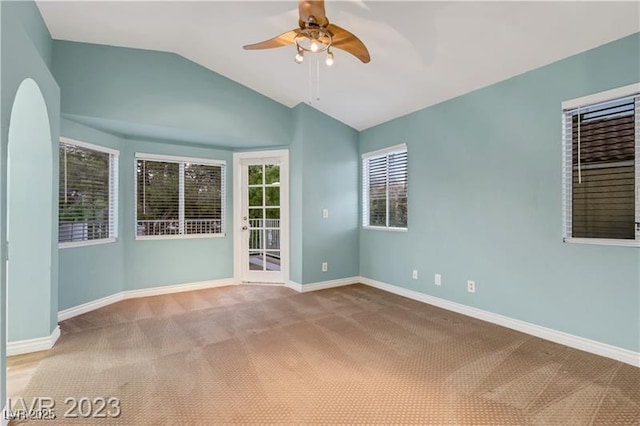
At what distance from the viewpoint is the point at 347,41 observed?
2.28 meters

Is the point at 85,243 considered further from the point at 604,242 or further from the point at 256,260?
the point at 604,242

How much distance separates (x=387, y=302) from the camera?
4004mm

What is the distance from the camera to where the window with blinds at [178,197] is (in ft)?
14.4

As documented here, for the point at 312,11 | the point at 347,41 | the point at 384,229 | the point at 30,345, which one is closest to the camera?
the point at 312,11

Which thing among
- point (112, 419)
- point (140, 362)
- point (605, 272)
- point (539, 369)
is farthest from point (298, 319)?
point (605, 272)

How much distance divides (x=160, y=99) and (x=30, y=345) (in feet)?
8.92

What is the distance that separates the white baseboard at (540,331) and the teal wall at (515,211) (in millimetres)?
49

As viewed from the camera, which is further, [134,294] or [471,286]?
[134,294]

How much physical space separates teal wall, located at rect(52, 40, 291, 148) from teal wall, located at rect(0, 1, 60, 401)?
1.33ft

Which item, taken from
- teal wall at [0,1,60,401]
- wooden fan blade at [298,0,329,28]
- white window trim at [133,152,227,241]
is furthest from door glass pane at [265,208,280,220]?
wooden fan blade at [298,0,329,28]

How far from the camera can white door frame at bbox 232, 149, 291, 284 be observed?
4.84 meters

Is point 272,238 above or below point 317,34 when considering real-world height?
below

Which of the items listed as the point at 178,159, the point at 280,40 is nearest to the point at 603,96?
the point at 280,40

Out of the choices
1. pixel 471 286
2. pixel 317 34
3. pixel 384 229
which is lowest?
pixel 471 286
